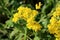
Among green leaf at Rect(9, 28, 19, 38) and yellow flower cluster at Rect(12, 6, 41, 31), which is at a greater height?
green leaf at Rect(9, 28, 19, 38)

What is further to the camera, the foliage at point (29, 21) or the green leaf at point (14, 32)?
the green leaf at point (14, 32)

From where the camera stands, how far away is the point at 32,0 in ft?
11.4

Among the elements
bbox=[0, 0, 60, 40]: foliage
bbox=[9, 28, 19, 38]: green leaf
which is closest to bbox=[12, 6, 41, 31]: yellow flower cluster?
bbox=[0, 0, 60, 40]: foliage

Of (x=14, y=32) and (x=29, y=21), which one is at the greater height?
(x=14, y=32)

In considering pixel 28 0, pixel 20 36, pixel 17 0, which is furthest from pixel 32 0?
pixel 20 36

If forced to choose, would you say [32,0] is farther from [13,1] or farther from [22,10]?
[22,10]

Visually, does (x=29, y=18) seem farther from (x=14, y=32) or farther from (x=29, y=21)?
(x=14, y=32)

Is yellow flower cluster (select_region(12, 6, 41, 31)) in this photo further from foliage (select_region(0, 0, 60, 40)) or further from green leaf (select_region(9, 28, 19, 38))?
green leaf (select_region(9, 28, 19, 38))

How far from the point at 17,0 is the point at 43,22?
0.78m

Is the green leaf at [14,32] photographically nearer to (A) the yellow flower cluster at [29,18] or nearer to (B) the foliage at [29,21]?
(B) the foliage at [29,21]

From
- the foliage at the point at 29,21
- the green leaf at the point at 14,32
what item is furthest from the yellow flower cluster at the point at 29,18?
the green leaf at the point at 14,32

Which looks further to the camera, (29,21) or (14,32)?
(14,32)

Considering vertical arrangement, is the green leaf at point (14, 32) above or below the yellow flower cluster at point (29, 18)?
above

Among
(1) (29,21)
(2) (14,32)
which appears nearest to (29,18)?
(1) (29,21)
